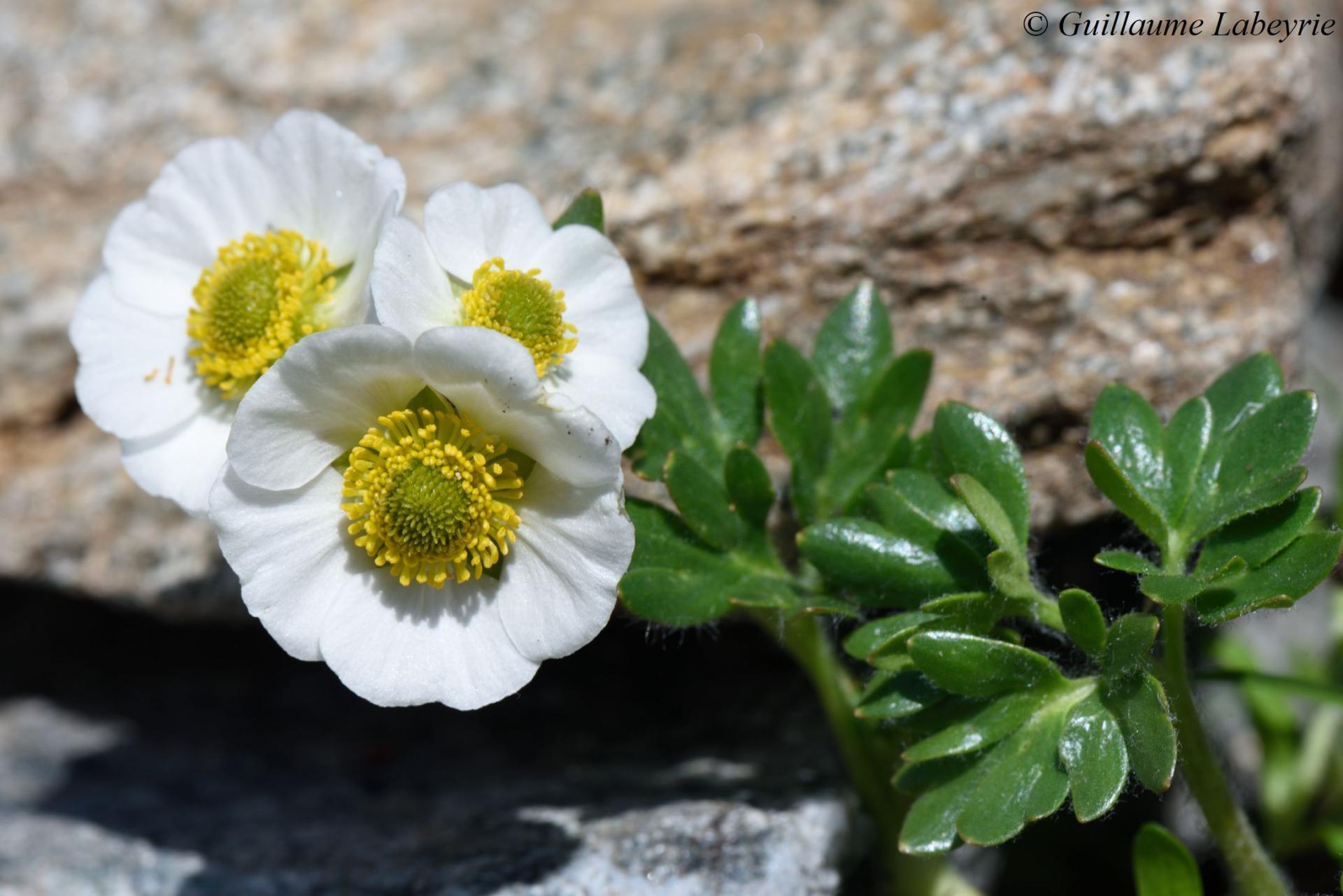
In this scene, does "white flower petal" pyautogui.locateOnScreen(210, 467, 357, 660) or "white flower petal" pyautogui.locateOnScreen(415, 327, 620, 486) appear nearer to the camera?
"white flower petal" pyautogui.locateOnScreen(415, 327, 620, 486)

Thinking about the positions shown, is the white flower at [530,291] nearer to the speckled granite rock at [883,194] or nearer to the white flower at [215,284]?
the white flower at [215,284]

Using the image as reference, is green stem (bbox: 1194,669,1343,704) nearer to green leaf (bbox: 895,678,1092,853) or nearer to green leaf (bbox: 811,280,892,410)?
green leaf (bbox: 895,678,1092,853)

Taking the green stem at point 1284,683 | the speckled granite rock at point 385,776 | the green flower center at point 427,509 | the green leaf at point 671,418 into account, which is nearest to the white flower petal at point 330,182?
the green flower center at point 427,509

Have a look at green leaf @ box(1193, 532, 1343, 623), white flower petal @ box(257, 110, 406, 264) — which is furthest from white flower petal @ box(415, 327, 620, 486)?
green leaf @ box(1193, 532, 1343, 623)

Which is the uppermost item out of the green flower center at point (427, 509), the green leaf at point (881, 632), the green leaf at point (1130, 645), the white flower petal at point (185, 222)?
the white flower petal at point (185, 222)

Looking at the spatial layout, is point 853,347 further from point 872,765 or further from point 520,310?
point 872,765

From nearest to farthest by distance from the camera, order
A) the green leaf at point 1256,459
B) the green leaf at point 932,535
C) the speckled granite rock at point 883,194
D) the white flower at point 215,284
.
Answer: the green leaf at point 1256,459
the green leaf at point 932,535
the white flower at point 215,284
the speckled granite rock at point 883,194
